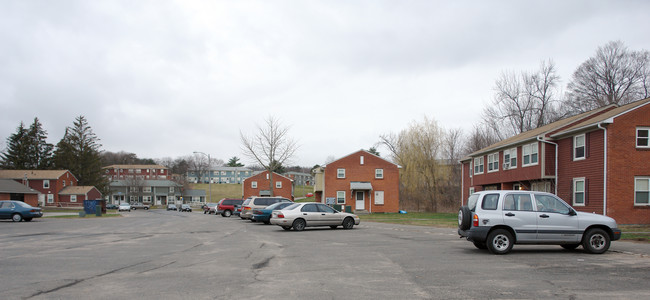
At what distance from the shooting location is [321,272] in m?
10.1

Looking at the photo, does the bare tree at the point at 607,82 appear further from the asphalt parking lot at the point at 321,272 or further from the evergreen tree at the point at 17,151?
the evergreen tree at the point at 17,151

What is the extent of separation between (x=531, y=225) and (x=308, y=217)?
12463 mm

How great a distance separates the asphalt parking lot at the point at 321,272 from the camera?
26.2ft

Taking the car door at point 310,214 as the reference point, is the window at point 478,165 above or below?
above

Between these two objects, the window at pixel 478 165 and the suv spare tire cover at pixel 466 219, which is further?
the window at pixel 478 165

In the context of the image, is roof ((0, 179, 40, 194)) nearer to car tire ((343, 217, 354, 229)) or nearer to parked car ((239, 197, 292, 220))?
parked car ((239, 197, 292, 220))

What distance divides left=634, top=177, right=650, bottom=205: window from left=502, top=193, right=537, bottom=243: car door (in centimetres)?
1607

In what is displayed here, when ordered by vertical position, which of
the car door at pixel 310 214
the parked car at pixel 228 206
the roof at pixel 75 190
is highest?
the car door at pixel 310 214

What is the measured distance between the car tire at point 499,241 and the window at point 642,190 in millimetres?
16510

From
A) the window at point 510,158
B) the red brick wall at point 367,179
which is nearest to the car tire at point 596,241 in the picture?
the window at point 510,158

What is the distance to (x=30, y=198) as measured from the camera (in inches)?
2699

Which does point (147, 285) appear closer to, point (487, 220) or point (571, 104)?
point (487, 220)

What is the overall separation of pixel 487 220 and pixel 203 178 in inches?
6108

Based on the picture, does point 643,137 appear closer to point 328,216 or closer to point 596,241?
point 596,241
